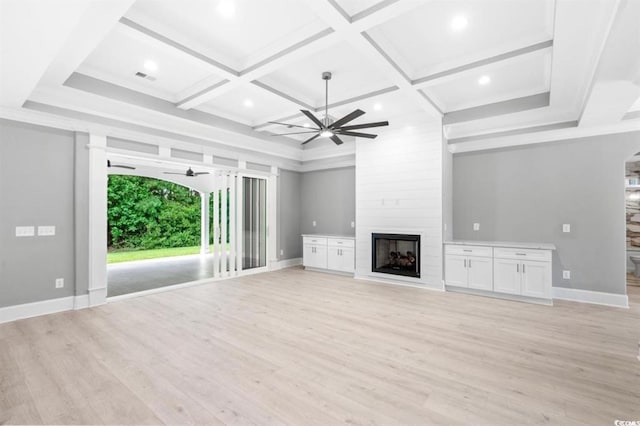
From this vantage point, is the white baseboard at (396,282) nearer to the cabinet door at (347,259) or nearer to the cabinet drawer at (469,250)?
the cabinet door at (347,259)

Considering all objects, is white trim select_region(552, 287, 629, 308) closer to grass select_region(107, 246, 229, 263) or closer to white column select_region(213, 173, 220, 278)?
white column select_region(213, 173, 220, 278)

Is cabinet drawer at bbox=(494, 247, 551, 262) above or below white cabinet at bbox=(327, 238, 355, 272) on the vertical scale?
above

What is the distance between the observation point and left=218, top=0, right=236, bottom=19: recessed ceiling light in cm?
267

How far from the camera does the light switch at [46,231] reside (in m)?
3.97

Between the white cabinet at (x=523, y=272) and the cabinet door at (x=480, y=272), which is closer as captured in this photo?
the white cabinet at (x=523, y=272)

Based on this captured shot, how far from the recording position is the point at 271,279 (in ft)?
20.2

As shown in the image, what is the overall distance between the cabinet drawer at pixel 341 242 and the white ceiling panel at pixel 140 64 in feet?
13.2

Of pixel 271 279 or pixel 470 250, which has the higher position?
pixel 470 250

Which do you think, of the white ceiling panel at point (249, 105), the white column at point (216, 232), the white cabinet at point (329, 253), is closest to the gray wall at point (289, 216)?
the white cabinet at point (329, 253)

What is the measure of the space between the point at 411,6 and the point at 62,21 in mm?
2642

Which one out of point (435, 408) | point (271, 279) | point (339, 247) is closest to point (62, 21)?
point (435, 408)

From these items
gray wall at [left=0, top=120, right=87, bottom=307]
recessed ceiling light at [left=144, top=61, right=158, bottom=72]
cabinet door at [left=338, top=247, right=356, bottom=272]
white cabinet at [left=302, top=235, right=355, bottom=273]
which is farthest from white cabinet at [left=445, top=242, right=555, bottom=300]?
gray wall at [left=0, top=120, right=87, bottom=307]

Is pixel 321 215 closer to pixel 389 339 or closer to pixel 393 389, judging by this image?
pixel 389 339

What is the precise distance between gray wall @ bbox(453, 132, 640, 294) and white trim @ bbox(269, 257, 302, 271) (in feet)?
13.4
